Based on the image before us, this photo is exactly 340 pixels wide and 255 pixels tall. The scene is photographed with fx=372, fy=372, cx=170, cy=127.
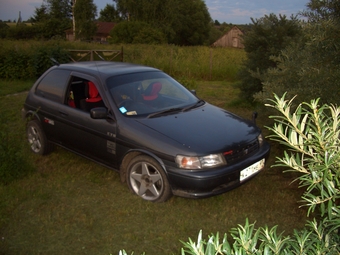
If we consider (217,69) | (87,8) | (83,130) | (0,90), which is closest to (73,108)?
(83,130)

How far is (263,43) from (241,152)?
6011 mm

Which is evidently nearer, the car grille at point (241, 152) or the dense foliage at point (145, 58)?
the car grille at point (241, 152)

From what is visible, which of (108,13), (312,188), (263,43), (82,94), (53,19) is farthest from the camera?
(108,13)

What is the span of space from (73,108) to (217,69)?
12.5 metres

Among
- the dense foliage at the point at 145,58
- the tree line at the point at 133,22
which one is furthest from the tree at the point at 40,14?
the dense foliage at the point at 145,58

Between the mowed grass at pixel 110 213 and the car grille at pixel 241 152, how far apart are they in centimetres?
62

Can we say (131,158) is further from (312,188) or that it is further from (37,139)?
(312,188)

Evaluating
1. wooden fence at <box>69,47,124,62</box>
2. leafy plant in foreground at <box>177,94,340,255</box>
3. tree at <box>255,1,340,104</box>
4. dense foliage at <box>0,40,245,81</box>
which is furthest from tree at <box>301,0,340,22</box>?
wooden fence at <box>69,47,124,62</box>

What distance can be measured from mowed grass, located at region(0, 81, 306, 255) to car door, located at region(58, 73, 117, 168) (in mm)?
445

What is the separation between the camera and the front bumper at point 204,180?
160 inches

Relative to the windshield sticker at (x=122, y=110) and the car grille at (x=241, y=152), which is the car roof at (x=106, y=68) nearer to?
the windshield sticker at (x=122, y=110)

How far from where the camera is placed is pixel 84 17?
5328 centimetres

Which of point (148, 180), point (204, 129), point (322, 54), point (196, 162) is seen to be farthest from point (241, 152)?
point (322, 54)

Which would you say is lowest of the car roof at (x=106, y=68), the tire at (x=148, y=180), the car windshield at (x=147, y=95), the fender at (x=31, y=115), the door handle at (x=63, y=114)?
the tire at (x=148, y=180)
